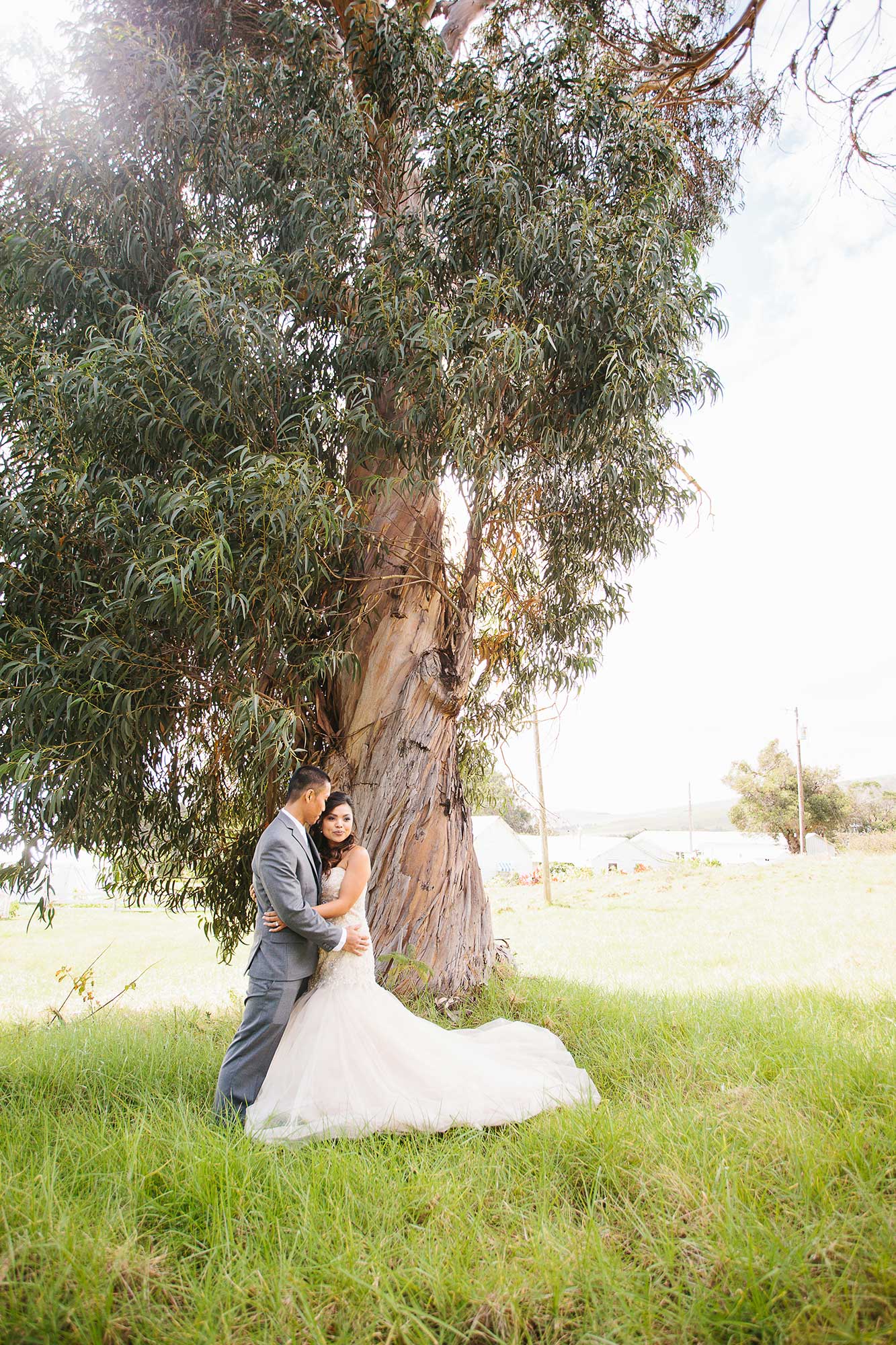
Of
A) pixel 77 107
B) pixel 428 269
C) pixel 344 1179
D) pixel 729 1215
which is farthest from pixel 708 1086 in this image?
pixel 77 107

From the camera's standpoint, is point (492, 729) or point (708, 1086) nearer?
Answer: point (708, 1086)

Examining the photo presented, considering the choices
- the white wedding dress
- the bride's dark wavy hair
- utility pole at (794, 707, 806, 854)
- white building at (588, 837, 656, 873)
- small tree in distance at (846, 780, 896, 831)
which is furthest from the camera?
white building at (588, 837, 656, 873)

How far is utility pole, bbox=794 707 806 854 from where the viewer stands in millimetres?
24641

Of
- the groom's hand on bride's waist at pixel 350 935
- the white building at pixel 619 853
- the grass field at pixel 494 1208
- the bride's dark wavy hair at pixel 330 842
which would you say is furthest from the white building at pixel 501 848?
the groom's hand on bride's waist at pixel 350 935

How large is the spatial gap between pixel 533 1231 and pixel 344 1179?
609 mm

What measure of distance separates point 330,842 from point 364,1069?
101 cm

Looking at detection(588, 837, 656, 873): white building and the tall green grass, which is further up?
the tall green grass

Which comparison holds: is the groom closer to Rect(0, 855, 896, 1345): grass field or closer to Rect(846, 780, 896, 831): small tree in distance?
Rect(0, 855, 896, 1345): grass field

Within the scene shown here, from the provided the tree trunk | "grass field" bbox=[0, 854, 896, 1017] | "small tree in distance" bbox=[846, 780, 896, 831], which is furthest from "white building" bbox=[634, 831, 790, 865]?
the tree trunk

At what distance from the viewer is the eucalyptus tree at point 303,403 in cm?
387

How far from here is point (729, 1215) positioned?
213 cm

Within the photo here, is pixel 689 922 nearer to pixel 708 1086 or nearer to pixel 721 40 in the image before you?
pixel 708 1086

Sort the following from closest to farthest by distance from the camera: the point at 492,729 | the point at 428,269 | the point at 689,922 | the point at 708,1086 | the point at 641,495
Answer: the point at 708,1086 → the point at 428,269 → the point at 641,495 → the point at 492,729 → the point at 689,922

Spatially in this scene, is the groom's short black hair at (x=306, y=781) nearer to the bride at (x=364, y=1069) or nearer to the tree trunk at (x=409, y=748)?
the bride at (x=364, y=1069)
